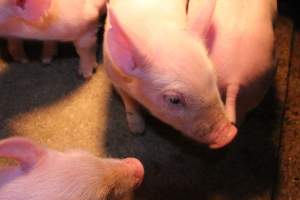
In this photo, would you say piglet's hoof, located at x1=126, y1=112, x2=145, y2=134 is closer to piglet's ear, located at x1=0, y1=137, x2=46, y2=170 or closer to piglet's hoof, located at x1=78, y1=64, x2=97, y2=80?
piglet's hoof, located at x1=78, y1=64, x2=97, y2=80

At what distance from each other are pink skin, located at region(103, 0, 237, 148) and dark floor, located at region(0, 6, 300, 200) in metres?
0.35

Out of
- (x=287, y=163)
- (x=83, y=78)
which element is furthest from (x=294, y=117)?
(x=83, y=78)

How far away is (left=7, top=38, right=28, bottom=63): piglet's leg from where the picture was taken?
7.94 feet

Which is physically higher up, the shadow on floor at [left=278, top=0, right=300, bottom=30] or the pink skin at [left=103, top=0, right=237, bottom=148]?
the pink skin at [left=103, top=0, right=237, bottom=148]

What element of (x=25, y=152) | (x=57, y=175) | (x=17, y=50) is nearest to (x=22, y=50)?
(x=17, y=50)

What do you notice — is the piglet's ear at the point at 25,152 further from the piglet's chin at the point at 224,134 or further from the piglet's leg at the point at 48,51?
the piglet's leg at the point at 48,51

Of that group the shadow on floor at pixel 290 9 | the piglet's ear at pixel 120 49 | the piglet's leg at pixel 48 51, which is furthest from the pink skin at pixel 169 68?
the shadow on floor at pixel 290 9

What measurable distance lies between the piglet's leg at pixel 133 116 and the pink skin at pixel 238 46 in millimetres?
422

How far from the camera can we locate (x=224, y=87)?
6.08ft

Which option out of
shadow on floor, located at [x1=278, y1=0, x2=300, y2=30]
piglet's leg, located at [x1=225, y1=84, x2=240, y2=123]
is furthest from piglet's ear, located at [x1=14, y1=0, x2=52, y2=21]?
shadow on floor, located at [x1=278, y1=0, x2=300, y2=30]

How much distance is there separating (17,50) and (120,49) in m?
0.88

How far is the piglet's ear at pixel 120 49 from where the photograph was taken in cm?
170

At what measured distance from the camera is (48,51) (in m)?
2.45

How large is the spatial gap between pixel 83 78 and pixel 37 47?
32 cm
